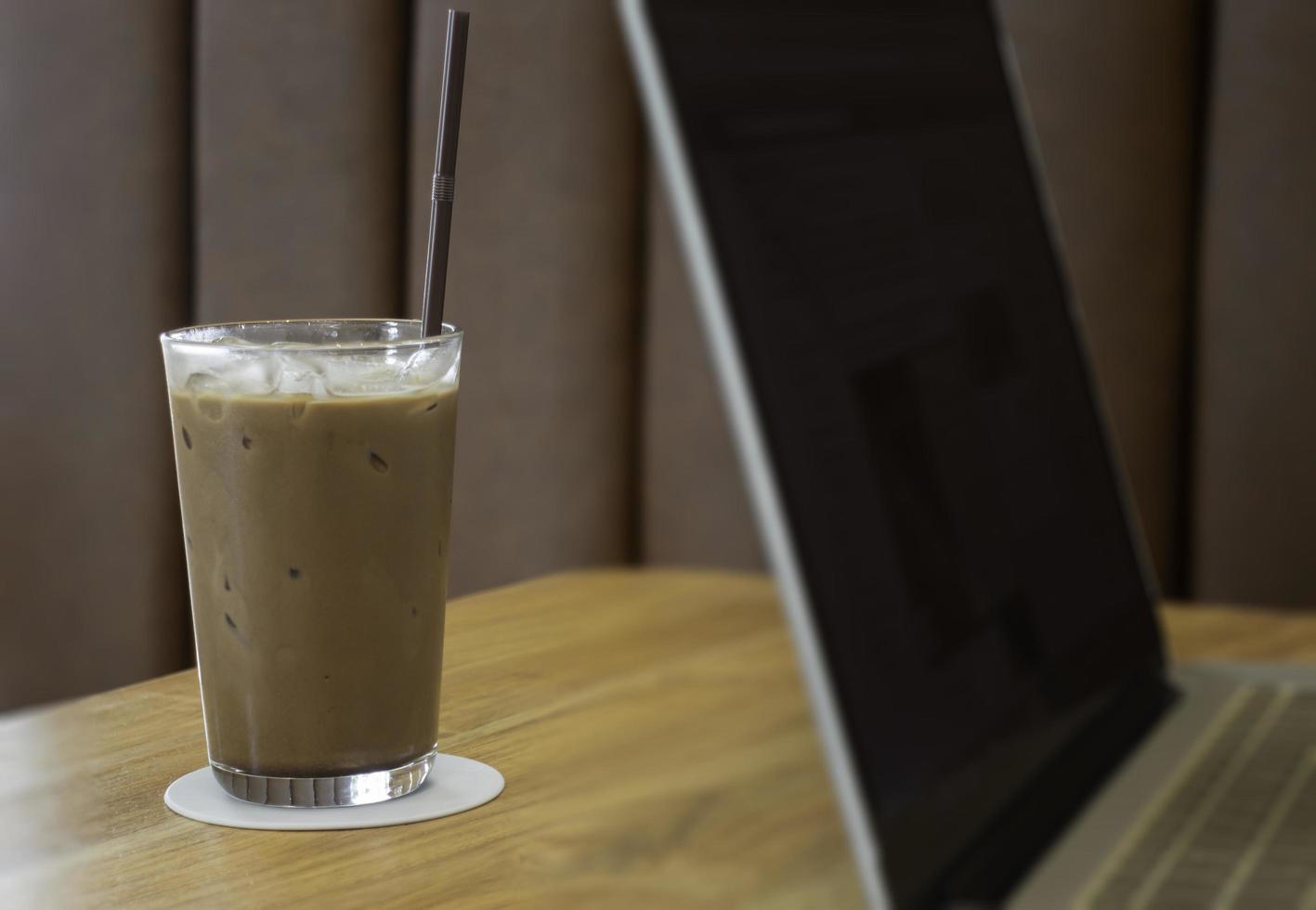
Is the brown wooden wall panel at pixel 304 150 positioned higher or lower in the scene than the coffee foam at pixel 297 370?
higher

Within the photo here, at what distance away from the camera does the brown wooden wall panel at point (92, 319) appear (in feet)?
5.08

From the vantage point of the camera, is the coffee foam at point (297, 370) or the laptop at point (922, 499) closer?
the laptop at point (922, 499)

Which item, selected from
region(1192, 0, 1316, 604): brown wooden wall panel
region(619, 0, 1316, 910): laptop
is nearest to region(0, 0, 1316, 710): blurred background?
region(1192, 0, 1316, 604): brown wooden wall panel

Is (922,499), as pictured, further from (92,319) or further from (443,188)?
(92,319)

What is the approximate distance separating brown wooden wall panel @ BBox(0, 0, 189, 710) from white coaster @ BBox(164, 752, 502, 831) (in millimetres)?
1142

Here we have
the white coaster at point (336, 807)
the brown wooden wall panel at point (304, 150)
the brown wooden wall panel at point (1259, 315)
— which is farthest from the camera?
the brown wooden wall panel at point (304, 150)

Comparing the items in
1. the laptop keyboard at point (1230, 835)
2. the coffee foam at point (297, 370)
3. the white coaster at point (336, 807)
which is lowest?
the white coaster at point (336, 807)

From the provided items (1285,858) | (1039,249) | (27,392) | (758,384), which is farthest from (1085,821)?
(27,392)

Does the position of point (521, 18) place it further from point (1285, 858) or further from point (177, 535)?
point (1285, 858)

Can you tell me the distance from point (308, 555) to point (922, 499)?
0.18 meters

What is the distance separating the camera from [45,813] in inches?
18.1

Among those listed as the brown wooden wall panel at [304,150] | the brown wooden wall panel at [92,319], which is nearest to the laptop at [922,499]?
the brown wooden wall panel at [304,150]

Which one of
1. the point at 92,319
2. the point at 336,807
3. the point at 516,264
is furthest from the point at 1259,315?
the point at 92,319

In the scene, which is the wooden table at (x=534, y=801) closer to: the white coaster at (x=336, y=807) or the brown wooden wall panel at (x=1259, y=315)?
the white coaster at (x=336, y=807)
